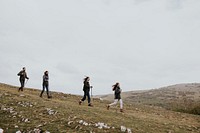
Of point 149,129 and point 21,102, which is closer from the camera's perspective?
point 149,129

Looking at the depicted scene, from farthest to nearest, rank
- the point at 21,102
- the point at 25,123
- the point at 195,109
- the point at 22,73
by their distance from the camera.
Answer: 1. the point at 195,109
2. the point at 22,73
3. the point at 21,102
4. the point at 25,123

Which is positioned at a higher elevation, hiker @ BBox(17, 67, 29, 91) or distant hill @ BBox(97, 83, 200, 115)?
hiker @ BBox(17, 67, 29, 91)

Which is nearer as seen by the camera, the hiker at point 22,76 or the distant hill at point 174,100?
the hiker at point 22,76

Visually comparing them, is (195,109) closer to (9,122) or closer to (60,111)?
(60,111)

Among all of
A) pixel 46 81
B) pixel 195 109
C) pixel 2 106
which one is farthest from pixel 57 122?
pixel 195 109

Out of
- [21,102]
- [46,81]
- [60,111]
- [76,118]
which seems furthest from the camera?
[46,81]

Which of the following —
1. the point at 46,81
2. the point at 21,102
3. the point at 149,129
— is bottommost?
the point at 149,129

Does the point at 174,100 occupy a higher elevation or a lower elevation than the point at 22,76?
lower

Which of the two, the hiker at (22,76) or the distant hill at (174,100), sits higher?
the hiker at (22,76)

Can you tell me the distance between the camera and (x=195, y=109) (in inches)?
1582

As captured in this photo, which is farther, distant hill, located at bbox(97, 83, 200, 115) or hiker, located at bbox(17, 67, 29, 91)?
distant hill, located at bbox(97, 83, 200, 115)

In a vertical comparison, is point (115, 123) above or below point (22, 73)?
below

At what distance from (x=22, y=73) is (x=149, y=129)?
19132 millimetres

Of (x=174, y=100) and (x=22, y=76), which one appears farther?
(x=174, y=100)
